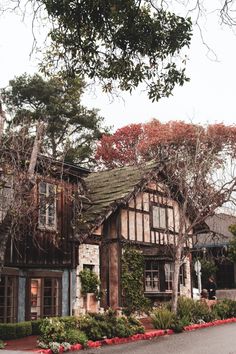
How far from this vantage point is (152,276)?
2475 cm

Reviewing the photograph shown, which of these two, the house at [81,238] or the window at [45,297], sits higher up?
the house at [81,238]

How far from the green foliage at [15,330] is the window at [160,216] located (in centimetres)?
1016

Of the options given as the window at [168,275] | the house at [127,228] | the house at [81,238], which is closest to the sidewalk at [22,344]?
the house at [81,238]

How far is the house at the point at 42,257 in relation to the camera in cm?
1758

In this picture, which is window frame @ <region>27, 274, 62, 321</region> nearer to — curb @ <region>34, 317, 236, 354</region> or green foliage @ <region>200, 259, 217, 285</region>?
curb @ <region>34, 317, 236, 354</region>

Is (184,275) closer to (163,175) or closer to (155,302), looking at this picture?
(155,302)

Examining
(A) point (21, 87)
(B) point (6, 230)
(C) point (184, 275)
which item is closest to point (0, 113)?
(B) point (6, 230)

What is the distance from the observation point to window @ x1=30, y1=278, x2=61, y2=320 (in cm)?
1875

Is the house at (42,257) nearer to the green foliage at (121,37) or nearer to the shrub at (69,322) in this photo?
the shrub at (69,322)

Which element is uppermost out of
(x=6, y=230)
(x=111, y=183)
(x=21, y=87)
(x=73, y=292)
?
(x=21, y=87)

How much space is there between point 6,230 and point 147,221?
11.9m

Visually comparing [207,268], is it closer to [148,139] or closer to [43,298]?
[148,139]

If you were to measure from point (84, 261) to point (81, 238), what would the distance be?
1.30 m

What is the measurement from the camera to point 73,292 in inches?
793
